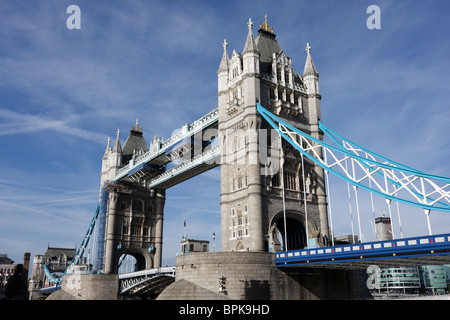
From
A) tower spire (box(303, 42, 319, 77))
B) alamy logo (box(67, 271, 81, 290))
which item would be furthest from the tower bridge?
alamy logo (box(67, 271, 81, 290))

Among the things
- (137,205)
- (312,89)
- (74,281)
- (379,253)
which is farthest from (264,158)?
(74,281)

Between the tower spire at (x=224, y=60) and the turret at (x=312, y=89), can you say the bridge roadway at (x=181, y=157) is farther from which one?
the turret at (x=312, y=89)

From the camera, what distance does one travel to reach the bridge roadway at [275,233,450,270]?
30438 millimetres

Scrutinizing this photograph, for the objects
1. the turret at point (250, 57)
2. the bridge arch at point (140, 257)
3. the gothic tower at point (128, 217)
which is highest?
the turret at point (250, 57)

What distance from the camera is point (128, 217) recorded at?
7819 cm

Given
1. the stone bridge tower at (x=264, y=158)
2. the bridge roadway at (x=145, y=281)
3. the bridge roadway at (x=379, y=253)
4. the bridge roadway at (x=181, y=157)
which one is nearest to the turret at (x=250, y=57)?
the stone bridge tower at (x=264, y=158)

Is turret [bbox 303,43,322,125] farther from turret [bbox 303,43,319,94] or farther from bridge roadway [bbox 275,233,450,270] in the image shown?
bridge roadway [bbox 275,233,450,270]

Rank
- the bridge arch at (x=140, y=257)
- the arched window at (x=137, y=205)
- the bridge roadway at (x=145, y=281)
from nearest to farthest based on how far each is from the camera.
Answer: the bridge roadway at (x=145, y=281), the bridge arch at (x=140, y=257), the arched window at (x=137, y=205)

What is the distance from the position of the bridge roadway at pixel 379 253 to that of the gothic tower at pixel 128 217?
1647 inches

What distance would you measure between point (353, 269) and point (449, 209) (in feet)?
54.4

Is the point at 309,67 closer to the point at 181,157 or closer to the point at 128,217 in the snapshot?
the point at 181,157

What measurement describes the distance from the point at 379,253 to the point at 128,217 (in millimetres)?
53489

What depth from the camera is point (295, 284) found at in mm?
42031

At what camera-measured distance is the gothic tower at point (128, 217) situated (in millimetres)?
75688
